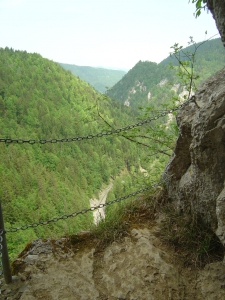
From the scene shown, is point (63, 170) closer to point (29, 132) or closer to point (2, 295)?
point (29, 132)

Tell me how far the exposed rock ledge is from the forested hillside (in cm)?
4513

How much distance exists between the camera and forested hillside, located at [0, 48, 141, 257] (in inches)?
2822

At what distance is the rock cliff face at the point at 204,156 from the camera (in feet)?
10.7

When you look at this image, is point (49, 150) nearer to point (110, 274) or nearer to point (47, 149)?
point (47, 149)

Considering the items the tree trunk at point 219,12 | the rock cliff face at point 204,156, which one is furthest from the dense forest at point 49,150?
the tree trunk at point 219,12

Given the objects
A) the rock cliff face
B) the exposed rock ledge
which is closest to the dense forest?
the rock cliff face

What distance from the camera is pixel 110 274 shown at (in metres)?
3.51

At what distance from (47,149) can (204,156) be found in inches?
4278

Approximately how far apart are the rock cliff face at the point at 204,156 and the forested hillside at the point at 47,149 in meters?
44.6

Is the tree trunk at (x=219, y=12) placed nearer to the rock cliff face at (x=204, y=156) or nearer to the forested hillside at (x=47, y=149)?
the rock cliff face at (x=204, y=156)

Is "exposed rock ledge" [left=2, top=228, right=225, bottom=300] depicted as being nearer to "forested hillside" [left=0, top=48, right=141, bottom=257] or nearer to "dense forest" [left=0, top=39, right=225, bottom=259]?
"dense forest" [left=0, top=39, right=225, bottom=259]

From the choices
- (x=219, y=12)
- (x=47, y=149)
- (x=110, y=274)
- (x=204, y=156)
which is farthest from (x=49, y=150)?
(x=219, y=12)

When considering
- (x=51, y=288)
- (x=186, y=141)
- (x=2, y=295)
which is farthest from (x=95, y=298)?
(x=186, y=141)

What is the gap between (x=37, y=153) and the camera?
10488 centimetres
